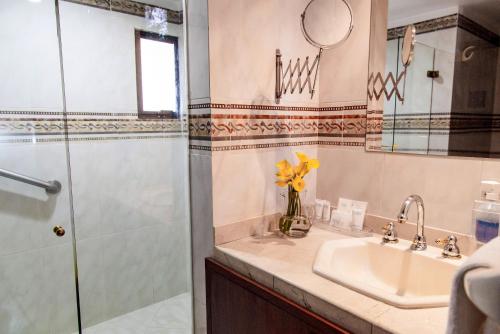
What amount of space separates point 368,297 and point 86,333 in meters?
1.66

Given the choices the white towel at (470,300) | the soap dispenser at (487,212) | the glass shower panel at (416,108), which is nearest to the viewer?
the white towel at (470,300)

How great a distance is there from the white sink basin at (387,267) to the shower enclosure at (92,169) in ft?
2.19

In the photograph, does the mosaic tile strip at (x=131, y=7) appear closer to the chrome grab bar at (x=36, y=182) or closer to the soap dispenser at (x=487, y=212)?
the chrome grab bar at (x=36, y=182)

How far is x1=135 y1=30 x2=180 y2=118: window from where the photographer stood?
5.74ft

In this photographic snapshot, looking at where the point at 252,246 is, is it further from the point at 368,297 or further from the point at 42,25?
the point at 42,25

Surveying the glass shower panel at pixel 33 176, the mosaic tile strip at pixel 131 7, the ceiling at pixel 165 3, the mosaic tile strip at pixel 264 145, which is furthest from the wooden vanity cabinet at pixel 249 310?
the mosaic tile strip at pixel 131 7

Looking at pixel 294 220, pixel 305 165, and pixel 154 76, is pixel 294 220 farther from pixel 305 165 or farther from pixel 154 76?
pixel 154 76

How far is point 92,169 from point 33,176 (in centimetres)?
27

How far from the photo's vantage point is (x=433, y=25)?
3.75 feet

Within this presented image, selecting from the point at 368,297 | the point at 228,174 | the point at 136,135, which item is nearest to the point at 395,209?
the point at 368,297

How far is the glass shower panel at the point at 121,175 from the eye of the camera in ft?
5.81

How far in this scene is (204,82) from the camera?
120cm

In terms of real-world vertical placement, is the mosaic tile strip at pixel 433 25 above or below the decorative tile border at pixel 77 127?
above

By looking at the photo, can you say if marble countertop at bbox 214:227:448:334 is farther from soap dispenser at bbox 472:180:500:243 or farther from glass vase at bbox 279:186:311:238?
soap dispenser at bbox 472:180:500:243
